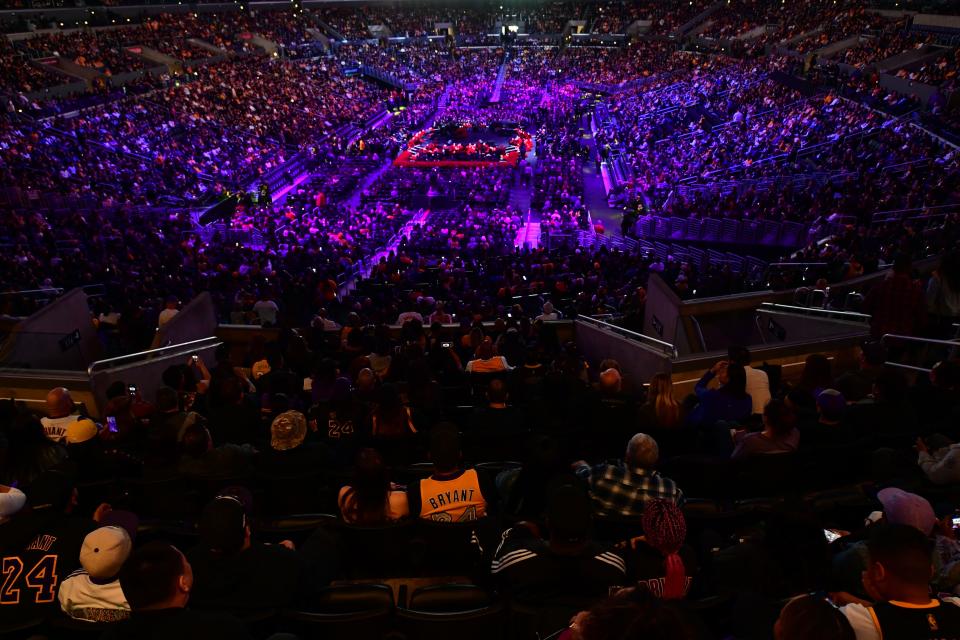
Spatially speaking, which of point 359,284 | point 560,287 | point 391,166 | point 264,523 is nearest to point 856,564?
point 264,523

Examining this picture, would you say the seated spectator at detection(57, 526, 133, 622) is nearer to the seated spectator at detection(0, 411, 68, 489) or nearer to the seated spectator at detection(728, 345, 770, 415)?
the seated spectator at detection(0, 411, 68, 489)

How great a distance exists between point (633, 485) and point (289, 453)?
7.91 ft

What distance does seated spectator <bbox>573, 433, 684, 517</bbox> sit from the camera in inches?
145

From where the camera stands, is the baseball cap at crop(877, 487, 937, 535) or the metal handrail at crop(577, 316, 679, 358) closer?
the baseball cap at crop(877, 487, 937, 535)

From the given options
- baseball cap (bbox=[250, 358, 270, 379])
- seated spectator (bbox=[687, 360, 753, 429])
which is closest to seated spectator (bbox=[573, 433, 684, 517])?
seated spectator (bbox=[687, 360, 753, 429])

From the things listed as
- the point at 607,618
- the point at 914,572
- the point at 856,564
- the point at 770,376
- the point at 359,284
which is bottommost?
the point at 359,284

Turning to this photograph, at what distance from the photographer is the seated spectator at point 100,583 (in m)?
2.78

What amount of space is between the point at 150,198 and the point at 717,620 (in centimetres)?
2436

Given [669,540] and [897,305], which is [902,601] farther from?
[897,305]

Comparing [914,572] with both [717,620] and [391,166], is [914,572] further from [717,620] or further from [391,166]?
[391,166]

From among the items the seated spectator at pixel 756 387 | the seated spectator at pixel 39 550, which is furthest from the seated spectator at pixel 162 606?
the seated spectator at pixel 756 387

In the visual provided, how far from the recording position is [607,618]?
69.1 inches

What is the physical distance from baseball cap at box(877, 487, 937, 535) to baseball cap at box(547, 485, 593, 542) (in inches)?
66.1

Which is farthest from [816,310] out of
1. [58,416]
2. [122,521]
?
[58,416]
